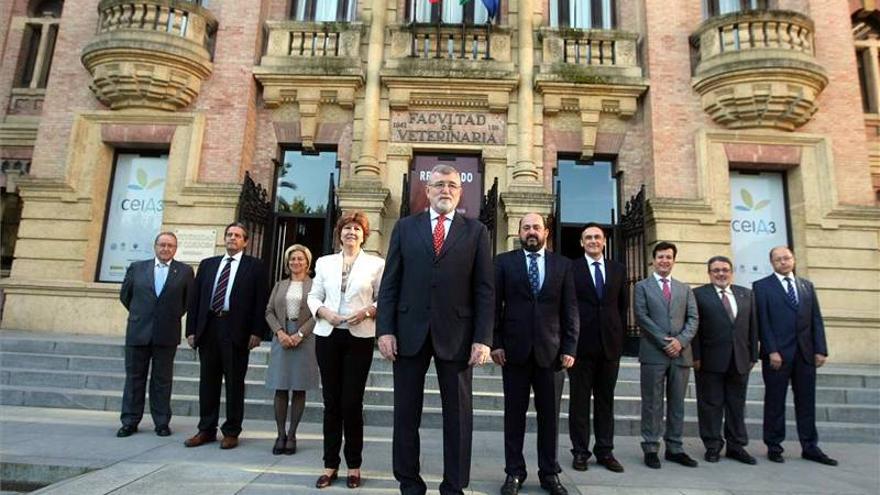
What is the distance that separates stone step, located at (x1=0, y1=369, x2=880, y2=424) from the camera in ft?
22.9

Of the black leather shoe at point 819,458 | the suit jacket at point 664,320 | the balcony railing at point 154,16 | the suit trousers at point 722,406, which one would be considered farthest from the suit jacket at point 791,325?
the balcony railing at point 154,16

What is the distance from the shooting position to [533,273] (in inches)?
174

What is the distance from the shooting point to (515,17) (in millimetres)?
11812

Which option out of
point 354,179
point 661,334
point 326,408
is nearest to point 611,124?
point 354,179

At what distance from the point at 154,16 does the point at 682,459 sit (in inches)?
469

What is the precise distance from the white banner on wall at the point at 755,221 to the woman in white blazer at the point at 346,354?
30.1 feet

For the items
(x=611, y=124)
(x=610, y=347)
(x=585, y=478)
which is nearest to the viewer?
(x=585, y=478)

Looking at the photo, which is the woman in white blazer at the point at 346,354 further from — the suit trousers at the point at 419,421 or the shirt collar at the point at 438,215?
the shirt collar at the point at 438,215

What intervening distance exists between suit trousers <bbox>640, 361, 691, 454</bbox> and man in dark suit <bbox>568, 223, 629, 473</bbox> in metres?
0.51

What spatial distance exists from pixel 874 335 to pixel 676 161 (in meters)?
4.82

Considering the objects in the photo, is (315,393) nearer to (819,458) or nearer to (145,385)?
(145,385)

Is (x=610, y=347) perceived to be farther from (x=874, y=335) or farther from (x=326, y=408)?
(x=874, y=335)

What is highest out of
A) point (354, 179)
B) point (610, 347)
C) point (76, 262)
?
point (354, 179)

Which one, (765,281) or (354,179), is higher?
(354,179)
